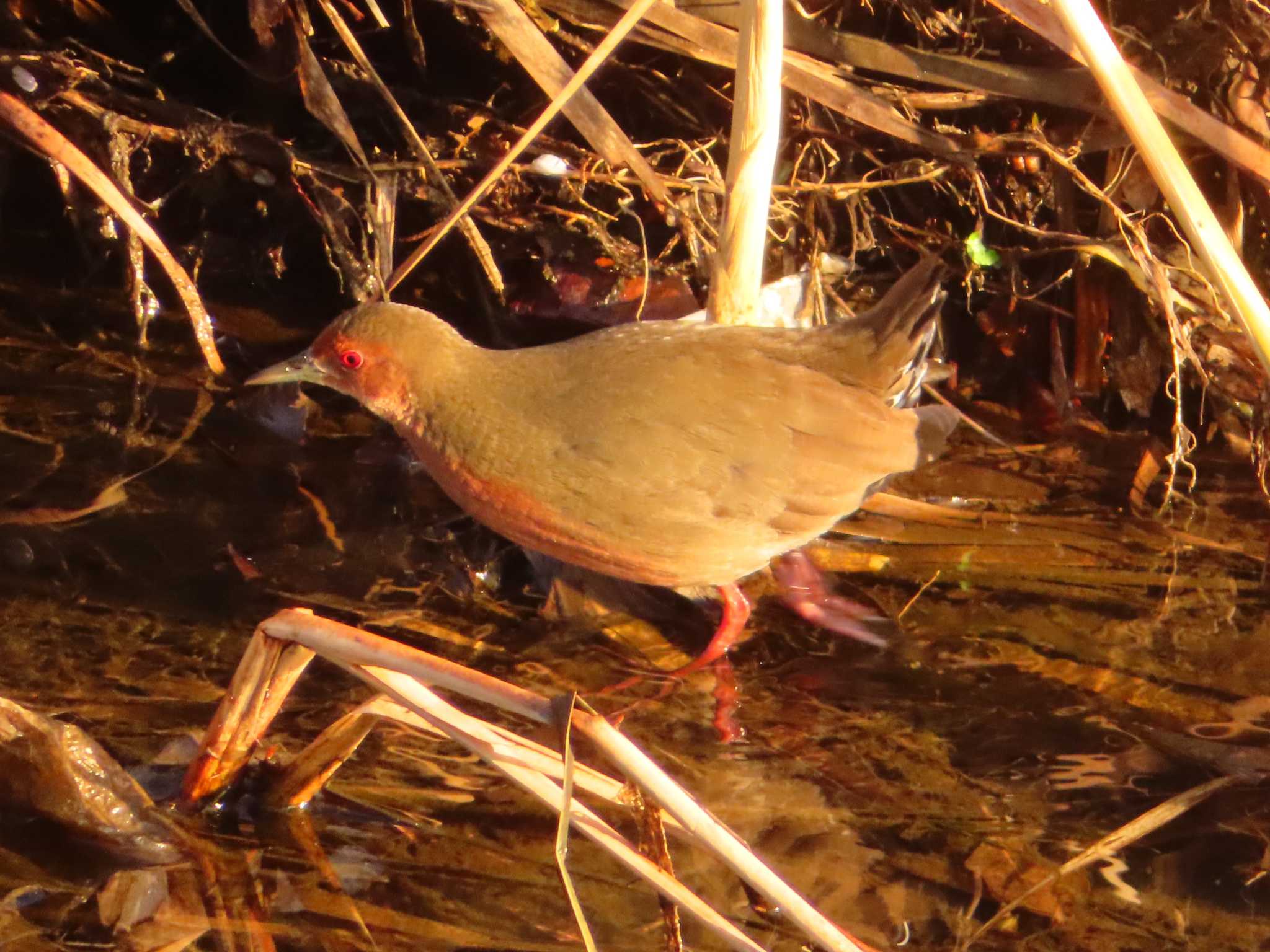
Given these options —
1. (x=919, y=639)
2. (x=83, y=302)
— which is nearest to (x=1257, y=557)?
(x=919, y=639)

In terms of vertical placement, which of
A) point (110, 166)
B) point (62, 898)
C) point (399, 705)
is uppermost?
point (110, 166)

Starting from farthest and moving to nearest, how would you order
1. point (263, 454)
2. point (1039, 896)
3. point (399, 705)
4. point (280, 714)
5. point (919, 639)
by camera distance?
point (263, 454) < point (919, 639) < point (280, 714) < point (1039, 896) < point (399, 705)

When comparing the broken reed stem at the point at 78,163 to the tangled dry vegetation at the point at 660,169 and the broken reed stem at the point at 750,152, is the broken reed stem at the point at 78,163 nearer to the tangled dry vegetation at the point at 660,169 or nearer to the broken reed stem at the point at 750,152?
the tangled dry vegetation at the point at 660,169

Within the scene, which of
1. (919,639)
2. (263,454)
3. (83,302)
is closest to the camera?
(919,639)

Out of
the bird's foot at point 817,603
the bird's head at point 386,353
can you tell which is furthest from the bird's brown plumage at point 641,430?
the bird's foot at point 817,603

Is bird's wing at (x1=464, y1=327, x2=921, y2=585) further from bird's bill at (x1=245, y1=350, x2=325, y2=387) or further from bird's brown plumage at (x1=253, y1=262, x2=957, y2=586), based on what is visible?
bird's bill at (x1=245, y1=350, x2=325, y2=387)

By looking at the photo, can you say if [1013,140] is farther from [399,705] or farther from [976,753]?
[399,705]

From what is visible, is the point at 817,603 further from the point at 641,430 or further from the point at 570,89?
the point at 570,89
